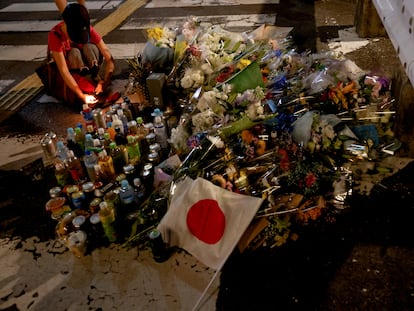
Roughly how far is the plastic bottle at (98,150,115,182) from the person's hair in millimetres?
1899

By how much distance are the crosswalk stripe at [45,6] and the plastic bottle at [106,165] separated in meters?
6.58

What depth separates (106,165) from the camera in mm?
3891

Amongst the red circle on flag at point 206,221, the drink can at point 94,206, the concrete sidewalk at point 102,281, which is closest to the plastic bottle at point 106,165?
the drink can at point 94,206

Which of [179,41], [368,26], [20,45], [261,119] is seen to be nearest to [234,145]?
[261,119]

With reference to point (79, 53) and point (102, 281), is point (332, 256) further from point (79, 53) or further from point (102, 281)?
point (79, 53)

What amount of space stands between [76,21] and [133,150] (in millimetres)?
1952

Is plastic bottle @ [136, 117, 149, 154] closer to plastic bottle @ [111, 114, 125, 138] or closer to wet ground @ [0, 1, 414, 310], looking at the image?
plastic bottle @ [111, 114, 125, 138]

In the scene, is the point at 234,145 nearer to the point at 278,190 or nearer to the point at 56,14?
the point at 278,190

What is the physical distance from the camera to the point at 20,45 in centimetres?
791

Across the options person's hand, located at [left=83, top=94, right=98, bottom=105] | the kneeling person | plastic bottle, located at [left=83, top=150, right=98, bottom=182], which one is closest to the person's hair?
the kneeling person

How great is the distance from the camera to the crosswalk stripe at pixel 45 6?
31.0 feet

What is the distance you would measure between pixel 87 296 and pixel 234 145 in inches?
71.2

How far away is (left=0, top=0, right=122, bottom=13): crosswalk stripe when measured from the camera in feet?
31.0

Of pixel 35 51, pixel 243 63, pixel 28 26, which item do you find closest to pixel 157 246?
pixel 243 63
